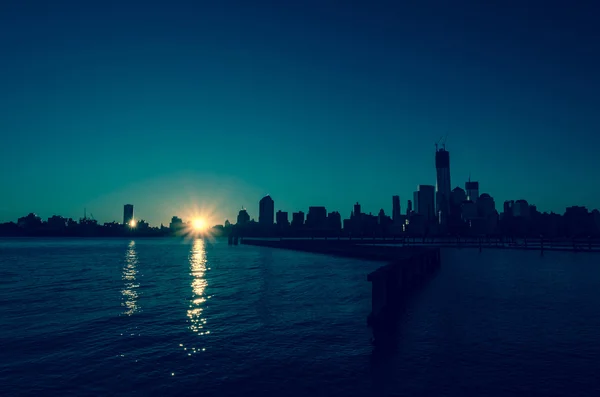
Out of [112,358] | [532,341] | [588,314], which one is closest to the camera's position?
[112,358]

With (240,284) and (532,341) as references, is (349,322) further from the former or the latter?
(240,284)

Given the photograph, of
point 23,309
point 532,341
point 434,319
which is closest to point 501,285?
point 434,319

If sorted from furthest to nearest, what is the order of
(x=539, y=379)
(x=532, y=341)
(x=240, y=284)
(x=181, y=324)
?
1. (x=240, y=284)
2. (x=181, y=324)
3. (x=532, y=341)
4. (x=539, y=379)

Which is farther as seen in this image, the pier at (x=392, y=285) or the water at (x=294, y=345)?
the pier at (x=392, y=285)

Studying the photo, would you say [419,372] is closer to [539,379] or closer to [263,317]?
[539,379]

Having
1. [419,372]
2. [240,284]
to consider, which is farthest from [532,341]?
[240,284]

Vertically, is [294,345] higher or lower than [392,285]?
lower

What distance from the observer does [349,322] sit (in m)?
18.4

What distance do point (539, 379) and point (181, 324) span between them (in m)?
14.5

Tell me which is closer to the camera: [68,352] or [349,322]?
[68,352]

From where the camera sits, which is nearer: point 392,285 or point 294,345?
point 294,345

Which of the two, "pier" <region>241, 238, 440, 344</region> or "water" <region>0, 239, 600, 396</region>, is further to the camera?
"pier" <region>241, 238, 440, 344</region>

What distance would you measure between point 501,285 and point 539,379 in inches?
893

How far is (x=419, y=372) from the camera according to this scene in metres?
11.2
